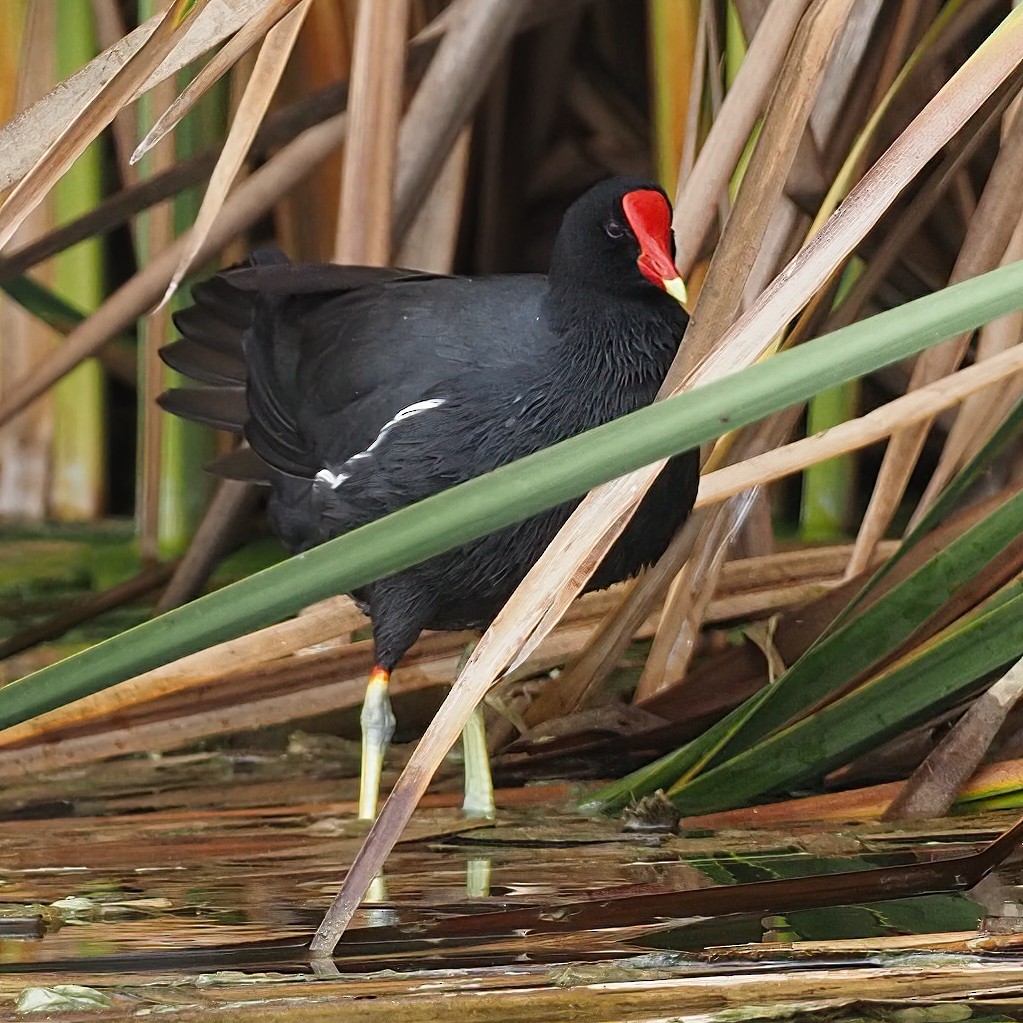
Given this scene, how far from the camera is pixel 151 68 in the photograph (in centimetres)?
152

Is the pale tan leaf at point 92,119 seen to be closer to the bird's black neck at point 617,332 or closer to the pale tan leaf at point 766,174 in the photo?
the pale tan leaf at point 766,174

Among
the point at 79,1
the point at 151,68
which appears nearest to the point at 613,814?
the point at 151,68

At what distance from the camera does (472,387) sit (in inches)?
85.1

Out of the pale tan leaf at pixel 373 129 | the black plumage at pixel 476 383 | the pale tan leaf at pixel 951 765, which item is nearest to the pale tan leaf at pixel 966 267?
the black plumage at pixel 476 383

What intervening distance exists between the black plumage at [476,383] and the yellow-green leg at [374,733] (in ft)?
0.12

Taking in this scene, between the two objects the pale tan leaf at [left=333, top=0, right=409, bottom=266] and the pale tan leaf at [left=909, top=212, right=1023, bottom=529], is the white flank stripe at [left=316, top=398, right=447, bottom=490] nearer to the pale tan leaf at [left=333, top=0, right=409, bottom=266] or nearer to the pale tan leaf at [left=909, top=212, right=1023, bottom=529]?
the pale tan leaf at [left=333, top=0, right=409, bottom=266]

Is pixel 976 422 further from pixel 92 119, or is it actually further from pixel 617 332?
pixel 92 119

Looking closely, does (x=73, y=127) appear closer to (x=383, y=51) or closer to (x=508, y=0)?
(x=383, y=51)

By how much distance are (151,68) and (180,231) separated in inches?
62.1

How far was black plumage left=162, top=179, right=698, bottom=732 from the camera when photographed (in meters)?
2.12

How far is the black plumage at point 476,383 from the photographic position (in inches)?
83.6

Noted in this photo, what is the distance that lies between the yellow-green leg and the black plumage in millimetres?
37

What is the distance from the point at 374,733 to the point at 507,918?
29.2 inches

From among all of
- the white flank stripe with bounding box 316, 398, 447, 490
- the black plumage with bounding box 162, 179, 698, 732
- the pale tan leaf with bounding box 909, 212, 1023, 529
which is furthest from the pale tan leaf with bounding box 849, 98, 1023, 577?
the white flank stripe with bounding box 316, 398, 447, 490
